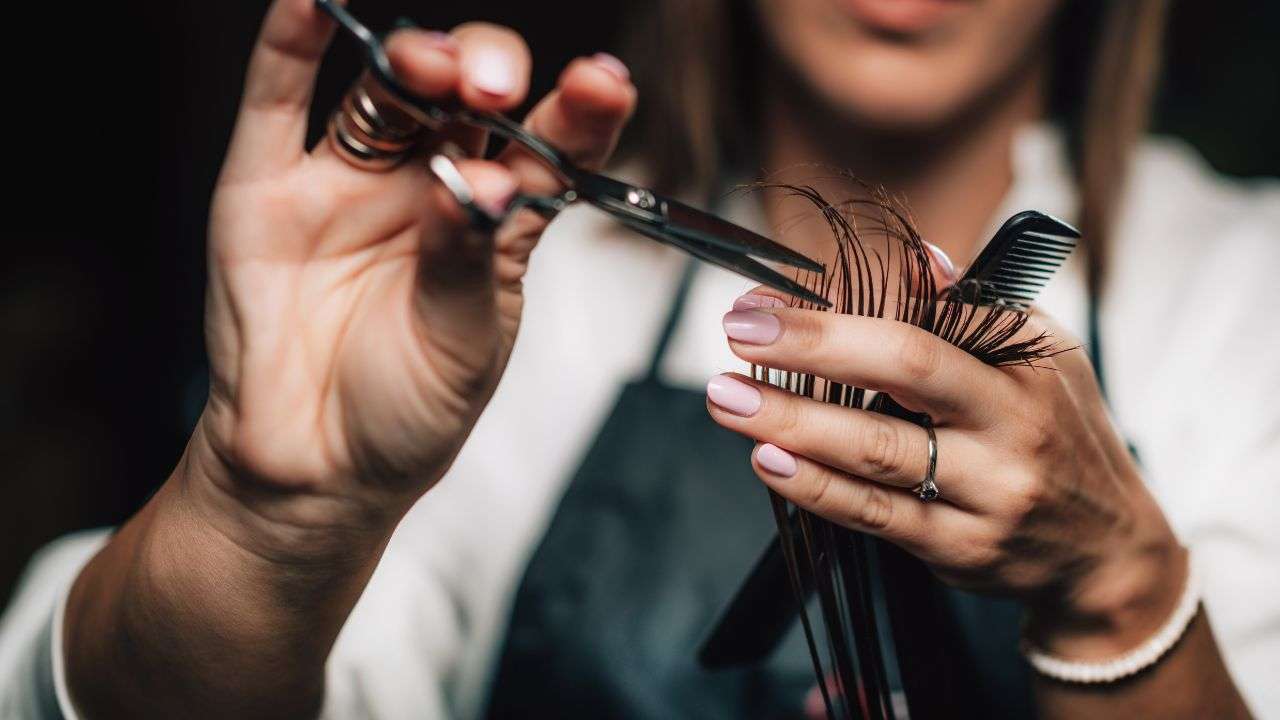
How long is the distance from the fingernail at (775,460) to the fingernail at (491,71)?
21cm

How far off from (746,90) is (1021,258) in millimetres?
747

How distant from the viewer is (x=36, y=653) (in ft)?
1.96

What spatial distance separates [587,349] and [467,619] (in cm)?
31

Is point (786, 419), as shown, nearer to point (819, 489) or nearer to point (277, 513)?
point (819, 489)

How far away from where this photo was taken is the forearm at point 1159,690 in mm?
573

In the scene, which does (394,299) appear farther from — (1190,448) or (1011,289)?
(1190,448)

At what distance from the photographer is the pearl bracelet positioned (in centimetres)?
56

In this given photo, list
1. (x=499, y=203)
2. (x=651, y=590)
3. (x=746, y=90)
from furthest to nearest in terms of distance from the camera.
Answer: (x=746, y=90)
(x=651, y=590)
(x=499, y=203)

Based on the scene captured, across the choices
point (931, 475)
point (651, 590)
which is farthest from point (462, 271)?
point (651, 590)

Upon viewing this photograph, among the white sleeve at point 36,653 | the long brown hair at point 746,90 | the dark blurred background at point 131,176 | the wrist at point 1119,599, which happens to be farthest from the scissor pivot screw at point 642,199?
the dark blurred background at point 131,176

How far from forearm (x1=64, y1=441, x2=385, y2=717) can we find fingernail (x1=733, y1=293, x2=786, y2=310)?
24cm

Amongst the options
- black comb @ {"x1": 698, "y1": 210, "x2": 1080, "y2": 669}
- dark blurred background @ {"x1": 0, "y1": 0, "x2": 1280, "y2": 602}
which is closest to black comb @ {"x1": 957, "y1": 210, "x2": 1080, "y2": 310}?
black comb @ {"x1": 698, "y1": 210, "x2": 1080, "y2": 669}

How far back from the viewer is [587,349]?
106 centimetres

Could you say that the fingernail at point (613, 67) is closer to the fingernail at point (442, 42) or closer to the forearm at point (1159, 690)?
the fingernail at point (442, 42)
